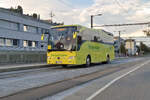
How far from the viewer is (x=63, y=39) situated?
16.7 meters

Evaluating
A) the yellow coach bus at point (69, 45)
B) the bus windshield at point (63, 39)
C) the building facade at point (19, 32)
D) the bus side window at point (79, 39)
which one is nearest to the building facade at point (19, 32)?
the building facade at point (19, 32)

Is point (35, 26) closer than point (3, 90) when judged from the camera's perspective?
No

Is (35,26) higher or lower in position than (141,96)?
higher

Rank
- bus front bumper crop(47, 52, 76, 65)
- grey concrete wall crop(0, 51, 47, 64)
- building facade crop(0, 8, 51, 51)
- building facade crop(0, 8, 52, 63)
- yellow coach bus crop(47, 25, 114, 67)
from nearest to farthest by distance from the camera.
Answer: bus front bumper crop(47, 52, 76, 65)
yellow coach bus crop(47, 25, 114, 67)
grey concrete wall crop(0, 51, 47, 64)
building facade crop(0, 8, 52, 63)
building facade crop(0, 8, 51, 51)

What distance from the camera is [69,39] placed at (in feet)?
54.3

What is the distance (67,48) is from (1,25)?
26.1 m

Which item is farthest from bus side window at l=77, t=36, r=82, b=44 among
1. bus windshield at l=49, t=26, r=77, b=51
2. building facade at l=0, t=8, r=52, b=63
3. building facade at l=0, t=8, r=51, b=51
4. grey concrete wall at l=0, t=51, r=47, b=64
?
building facade at l=0, t=8, r=51, b=51

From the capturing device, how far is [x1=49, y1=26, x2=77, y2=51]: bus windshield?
648 inches

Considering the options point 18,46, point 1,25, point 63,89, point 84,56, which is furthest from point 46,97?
point 18,46

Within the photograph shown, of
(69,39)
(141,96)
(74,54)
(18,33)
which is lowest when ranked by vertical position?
(141,96)

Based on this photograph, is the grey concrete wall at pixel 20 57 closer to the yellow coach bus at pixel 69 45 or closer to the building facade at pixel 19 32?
the building facade at pixel 19 32

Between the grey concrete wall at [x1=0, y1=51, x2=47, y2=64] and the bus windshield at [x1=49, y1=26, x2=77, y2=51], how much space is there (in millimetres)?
6074

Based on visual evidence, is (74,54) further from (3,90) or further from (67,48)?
(3,90)

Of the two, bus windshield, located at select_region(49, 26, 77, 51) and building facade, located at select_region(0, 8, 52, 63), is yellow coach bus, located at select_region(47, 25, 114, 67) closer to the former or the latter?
bus windshield, located at select_region(49, 26, 77, 51)
